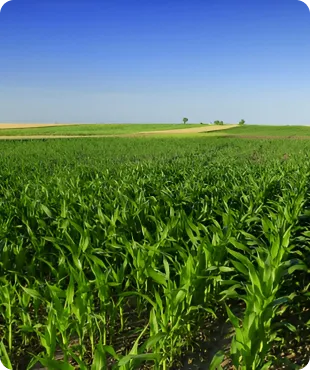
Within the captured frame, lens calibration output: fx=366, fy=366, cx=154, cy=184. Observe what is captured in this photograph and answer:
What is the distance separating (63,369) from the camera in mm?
2141

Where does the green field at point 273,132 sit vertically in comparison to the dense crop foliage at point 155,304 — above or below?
above

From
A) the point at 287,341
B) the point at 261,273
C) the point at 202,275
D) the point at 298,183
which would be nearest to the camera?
the point at 261,273

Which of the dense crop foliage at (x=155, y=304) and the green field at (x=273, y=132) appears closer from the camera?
the dense crop foliage at (x=155, y=304)

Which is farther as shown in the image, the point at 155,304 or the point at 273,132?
the point at 273,132

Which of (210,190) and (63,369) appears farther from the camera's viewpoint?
(210,190)

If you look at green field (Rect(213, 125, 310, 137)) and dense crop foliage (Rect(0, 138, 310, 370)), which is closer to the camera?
dense crop foliage (Rect(0, 138, 310, 370))

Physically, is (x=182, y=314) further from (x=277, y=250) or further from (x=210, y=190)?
(x=210, y=190)

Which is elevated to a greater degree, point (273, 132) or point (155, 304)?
point (273, 132)

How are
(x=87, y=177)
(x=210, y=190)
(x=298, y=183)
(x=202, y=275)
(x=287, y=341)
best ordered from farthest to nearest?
1. (x=87, y=177)
2. (x=298, y=183)
3. (x=210, y=190)
4. (x=287, y=341)
5. (x=202, y=275)

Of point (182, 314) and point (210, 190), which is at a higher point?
point (210, 190)

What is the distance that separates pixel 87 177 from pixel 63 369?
757 cm

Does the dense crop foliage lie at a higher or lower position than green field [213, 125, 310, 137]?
lower

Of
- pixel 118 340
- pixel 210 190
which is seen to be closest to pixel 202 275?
pixel 118 340

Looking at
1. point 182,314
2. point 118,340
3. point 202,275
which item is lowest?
point 118,340
